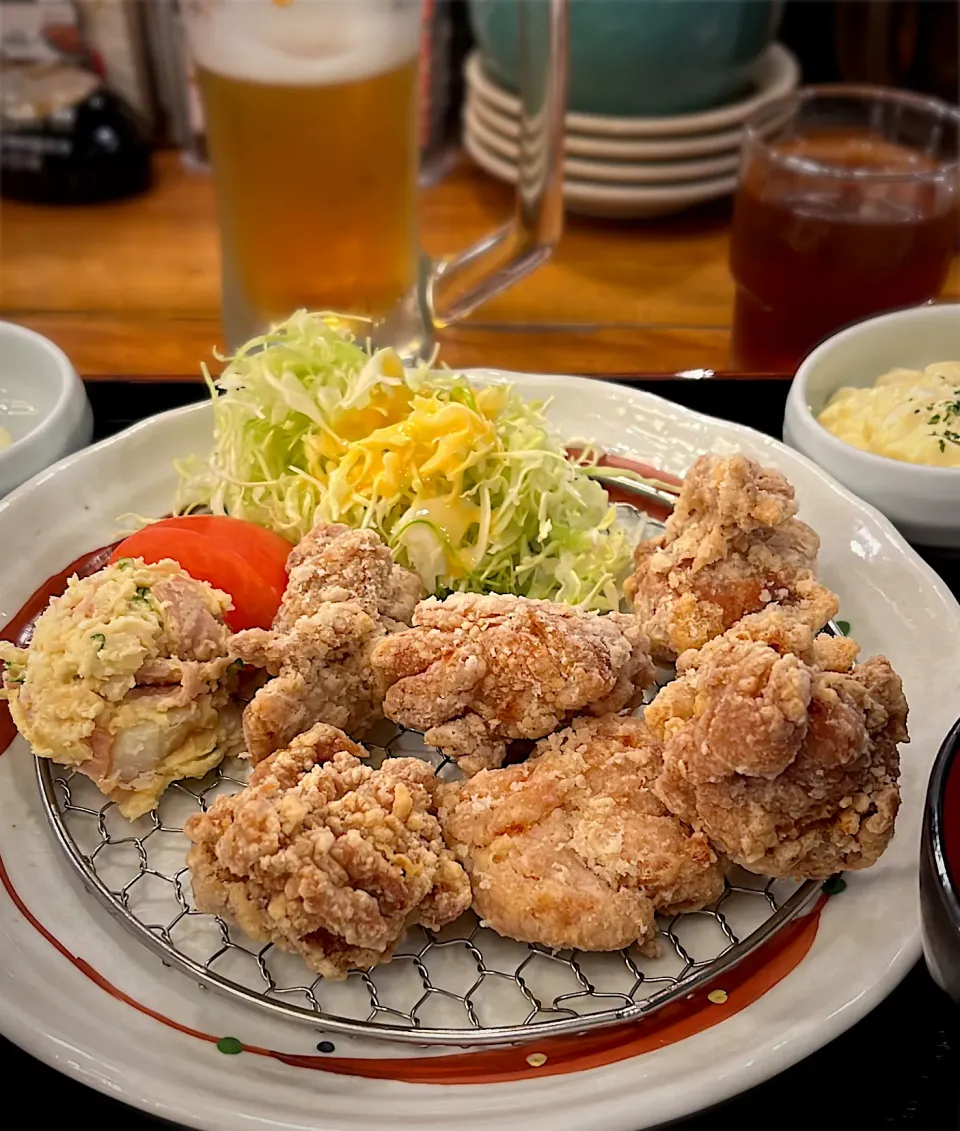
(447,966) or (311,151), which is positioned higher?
(311,151)

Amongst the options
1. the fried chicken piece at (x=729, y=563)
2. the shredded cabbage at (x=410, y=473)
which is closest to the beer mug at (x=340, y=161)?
the shredded cabbage at (x=410, y=473)

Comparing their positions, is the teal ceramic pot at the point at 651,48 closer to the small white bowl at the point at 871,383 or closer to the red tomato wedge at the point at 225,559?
the small white bowl at the point at 871,383

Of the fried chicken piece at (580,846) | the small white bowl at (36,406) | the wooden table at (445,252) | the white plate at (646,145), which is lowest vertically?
the wooden table at (445,252)

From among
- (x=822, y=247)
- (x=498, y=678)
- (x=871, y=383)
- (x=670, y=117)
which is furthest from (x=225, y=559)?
(x=670, y=117)

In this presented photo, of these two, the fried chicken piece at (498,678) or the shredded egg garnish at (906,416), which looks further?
the shredded egg garnish at (906,416)

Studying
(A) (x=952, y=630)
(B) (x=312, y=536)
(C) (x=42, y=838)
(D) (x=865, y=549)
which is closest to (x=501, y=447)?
(B) (x=312, y=536)

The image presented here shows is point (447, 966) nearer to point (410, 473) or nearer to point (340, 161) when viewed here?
point (410, 473)

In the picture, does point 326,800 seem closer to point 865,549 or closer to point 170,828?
point 170,828
